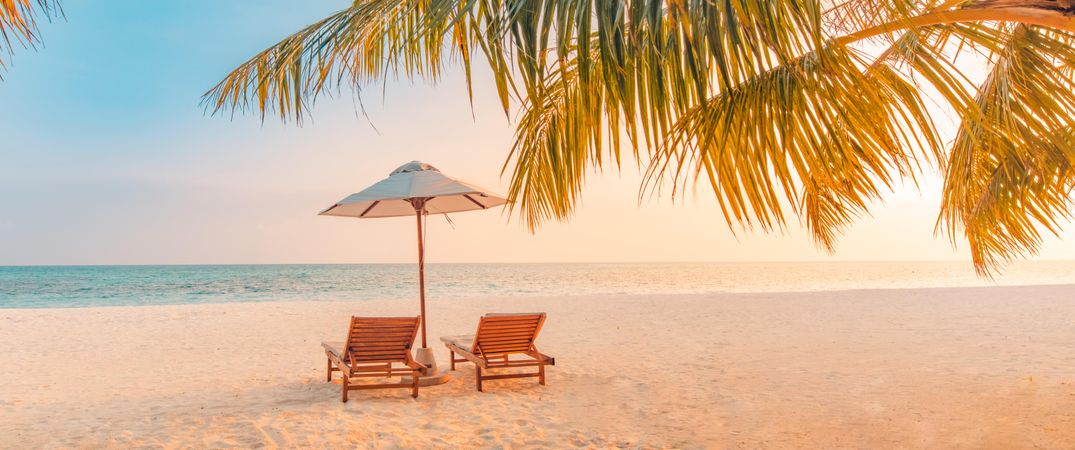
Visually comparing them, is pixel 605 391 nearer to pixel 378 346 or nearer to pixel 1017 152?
pixel 378 346

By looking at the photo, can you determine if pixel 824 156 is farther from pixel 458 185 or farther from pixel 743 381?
pixel 743 381

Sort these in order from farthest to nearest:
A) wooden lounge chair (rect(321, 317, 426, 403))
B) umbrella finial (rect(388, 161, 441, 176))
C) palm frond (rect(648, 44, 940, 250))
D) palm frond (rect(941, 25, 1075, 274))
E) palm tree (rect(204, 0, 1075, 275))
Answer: umbrella finial (rect(388, 161, 441, 176)) → wooden lounge chair (rect(321, 317, 426, 403)) → palm frond (rect(941, 25, 1075, 274)) → palm frond (rect(648, 44, 940, 250)) → palm tree (rect(204, 0, 1075, 275))

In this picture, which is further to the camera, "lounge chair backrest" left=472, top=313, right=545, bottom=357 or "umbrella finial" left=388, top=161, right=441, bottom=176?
"umbrella finial" left=388, top=161, right=441, bottom=176

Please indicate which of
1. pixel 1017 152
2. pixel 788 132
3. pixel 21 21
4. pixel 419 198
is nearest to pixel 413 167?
pixel 419 198

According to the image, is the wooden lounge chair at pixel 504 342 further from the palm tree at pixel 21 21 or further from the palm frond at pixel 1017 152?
the palm tree at pixel 21 21

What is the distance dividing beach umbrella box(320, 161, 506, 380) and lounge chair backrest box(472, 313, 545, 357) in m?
0.48

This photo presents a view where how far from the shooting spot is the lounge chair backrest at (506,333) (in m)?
5.24

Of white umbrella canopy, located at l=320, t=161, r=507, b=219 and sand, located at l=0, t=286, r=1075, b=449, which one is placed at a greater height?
white umbrella canopy, located at l=320, t=161, r=507, b=219

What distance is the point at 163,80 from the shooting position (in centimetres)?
1866

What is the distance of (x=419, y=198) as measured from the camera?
560cm

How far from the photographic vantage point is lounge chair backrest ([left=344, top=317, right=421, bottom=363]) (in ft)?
16.0

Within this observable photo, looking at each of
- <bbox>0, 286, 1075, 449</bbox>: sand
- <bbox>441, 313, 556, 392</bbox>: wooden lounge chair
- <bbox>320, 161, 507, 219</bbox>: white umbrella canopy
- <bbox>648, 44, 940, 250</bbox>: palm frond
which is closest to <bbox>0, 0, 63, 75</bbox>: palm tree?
<bbox>648, 44, 940, 250</bbox>: palm frond

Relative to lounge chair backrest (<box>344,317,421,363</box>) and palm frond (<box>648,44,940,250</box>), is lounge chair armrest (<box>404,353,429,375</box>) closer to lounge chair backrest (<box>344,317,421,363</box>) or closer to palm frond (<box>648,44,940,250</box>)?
lounge chair backrest (<box>344,317,421,363</box>)

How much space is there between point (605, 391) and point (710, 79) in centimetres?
412
